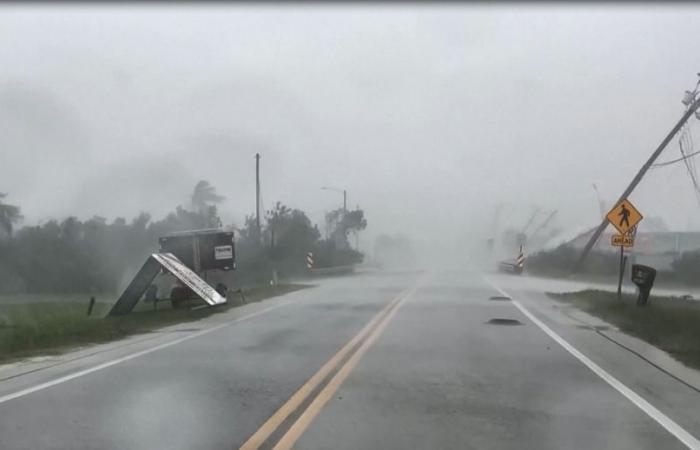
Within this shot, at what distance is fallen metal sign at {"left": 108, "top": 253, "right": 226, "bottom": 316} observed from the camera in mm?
19547

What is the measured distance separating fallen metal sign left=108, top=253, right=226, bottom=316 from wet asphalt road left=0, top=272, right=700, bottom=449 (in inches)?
224

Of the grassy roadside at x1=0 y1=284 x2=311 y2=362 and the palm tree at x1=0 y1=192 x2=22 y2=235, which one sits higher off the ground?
the palm tree at x1=0 y1=192 x2=22 y2=235

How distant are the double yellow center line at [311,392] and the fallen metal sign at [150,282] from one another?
6.88 m

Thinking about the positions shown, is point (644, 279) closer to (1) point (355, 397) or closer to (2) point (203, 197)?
(1) point (355, 397)

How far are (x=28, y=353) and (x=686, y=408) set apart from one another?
970 cm

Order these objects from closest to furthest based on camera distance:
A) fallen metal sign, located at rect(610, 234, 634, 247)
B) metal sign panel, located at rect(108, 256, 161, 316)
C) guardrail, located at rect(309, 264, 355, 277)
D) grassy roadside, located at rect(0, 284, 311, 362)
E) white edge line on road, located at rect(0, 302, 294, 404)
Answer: white edge line on road, located at rect(0, 302, 294, 404), grassy roadside, located at rect(0, 284, 311, 362), metal sign panel, located at rect(108, 256, 161, 316), fallen metal sign, located at rect(610, 234, 634, 247), guardrail, located at rect(309, 264, 355, 277)

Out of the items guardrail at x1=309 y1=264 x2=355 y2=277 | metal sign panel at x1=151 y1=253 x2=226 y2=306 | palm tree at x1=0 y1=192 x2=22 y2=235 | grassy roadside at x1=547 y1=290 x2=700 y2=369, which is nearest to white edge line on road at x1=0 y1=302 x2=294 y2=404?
metal sign panel at x1=151 y1=253 x2=226 y2=306

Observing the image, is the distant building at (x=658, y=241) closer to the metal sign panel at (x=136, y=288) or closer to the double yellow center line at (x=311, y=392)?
the metal sign panel at (x=136, y=288)

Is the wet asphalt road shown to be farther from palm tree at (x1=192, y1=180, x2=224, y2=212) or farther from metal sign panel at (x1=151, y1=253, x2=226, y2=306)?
palm tree at (x1=192, y1=180, x2=224, y2=212)

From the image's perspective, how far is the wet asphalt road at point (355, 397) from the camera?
6.56m

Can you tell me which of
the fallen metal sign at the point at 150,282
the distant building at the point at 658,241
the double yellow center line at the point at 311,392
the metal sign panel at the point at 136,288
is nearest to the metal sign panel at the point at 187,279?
the fallen metal sign at the point at 150,282

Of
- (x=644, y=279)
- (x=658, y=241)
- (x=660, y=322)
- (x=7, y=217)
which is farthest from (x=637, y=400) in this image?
(x=658, y=241)

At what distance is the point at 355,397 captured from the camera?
832 centimetres

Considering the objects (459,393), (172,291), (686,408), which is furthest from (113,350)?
(172,291)
